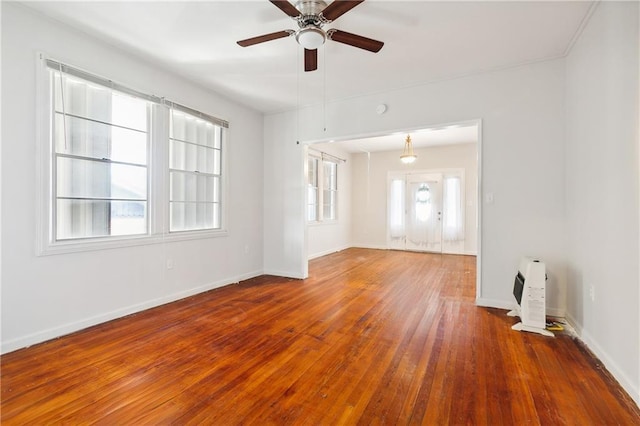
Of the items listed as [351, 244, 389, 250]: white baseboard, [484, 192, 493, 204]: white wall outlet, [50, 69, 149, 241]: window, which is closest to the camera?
[50, 69, 149, 241]: window

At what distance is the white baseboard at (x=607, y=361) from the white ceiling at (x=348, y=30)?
2682mm

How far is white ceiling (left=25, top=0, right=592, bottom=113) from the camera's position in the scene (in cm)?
237

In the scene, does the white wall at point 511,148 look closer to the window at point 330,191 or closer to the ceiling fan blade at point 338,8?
the ceiling fan blade at point 338,8

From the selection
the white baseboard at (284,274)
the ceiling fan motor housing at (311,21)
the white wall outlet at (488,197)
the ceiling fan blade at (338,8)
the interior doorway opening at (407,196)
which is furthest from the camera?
the interior doorway opening at (407,196)

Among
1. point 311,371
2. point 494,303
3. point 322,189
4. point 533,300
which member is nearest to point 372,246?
point 322,189

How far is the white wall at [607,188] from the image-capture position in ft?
5.99

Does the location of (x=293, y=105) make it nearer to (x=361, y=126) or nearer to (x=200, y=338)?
(x=361, y=126)

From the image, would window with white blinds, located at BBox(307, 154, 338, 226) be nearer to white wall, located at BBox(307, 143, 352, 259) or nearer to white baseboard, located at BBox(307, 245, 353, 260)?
white wall, located at BBox(307, 143, 352, 259)

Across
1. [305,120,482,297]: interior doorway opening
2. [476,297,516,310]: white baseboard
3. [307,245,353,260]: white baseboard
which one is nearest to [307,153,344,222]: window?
[305,120,482,297]: interior doorway opening

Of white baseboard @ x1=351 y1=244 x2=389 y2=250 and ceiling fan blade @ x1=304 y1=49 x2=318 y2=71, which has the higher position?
ceiling fan blade @ x1=304 y1=49 x2=318 y2=71

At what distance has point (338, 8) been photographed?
2043mm

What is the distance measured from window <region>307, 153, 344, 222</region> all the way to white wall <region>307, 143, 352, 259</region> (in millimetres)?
154

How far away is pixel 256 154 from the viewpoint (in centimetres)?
491

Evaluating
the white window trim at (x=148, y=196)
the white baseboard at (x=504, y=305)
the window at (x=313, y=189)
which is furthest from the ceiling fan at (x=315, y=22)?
the window at (x=313, y=189)
